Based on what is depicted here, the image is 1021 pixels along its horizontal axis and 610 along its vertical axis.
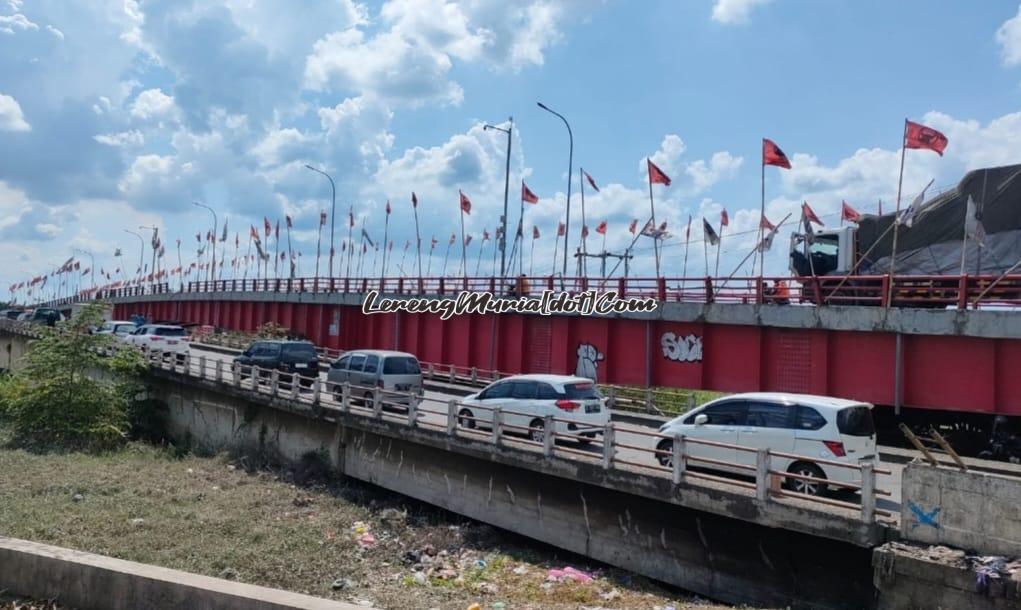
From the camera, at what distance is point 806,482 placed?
1150 cm

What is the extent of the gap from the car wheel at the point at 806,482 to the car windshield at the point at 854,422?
710 millimetres

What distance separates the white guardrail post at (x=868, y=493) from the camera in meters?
10.0

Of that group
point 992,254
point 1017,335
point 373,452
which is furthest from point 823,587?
point 992,254

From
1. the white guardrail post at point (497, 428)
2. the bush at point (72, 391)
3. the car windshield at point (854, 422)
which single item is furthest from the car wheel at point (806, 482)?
the bush at point (72, 391)

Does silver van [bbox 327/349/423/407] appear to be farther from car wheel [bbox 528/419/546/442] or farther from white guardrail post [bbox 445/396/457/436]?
car wheel [bbox 528/419/546/442]

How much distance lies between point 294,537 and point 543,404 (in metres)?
5.63

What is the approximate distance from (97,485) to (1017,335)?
21400 millimetres

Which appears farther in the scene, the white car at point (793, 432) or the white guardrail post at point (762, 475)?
the white car at point (793, 432)

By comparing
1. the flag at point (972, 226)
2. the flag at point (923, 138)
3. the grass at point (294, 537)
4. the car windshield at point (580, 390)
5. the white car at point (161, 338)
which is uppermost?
the flag at point (923, 138)

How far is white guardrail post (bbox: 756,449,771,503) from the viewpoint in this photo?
11.1 meters

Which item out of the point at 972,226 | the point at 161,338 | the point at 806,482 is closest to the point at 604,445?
the point at 806,482

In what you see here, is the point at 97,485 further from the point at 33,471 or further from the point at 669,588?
the point at 669,588

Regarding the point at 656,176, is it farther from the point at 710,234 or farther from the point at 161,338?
the point at 161,338

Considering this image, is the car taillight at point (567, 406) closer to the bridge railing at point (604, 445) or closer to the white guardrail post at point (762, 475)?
the bridge railing at point (604, 445)
